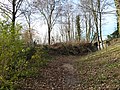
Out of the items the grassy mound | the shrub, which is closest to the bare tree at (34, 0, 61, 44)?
the grassy mound

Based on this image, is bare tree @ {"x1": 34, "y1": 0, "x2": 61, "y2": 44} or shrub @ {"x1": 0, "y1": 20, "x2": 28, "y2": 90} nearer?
shrub @ {"x1": 0, "y1": 20, "x2": 28, "y2": 90}

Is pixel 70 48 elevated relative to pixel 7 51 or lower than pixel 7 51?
lower

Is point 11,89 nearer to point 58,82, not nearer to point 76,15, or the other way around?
point 58,82

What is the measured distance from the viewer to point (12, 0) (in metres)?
16.0

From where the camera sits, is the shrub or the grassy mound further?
the grassy mound

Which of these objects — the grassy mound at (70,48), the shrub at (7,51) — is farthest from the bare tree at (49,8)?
the shrub at (7,51)

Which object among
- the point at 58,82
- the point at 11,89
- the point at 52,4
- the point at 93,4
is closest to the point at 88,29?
the point at 52,4

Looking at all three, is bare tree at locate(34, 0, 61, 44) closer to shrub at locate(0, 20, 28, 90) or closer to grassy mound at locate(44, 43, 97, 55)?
grassy mound at locate(44, 43, 97, 55)

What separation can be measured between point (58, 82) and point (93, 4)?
1980 cm

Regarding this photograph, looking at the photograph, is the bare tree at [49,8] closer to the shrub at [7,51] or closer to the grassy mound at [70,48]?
the grassy mound at [70,48]

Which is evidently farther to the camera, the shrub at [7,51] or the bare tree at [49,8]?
the bare tree at [49,8]

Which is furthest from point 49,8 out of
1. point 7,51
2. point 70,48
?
point 7,51

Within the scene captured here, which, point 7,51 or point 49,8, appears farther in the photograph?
point 49,8

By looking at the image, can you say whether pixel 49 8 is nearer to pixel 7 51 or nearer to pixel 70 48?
pixel 70 48
